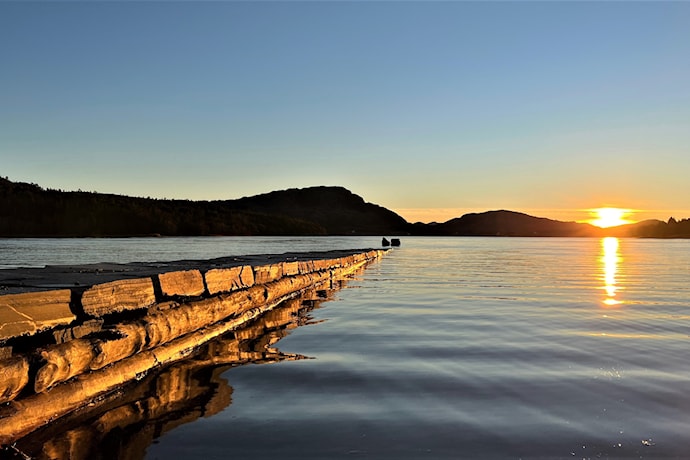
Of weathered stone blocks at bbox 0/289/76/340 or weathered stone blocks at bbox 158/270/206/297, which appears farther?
weathered stone blocks at bbox 158/270/206/297

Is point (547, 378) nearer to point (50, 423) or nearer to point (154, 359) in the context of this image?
point (154, 359)

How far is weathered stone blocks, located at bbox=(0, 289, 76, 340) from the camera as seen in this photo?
4867 mm

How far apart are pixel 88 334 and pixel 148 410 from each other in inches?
44.1

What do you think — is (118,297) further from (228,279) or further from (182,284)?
(228,279)

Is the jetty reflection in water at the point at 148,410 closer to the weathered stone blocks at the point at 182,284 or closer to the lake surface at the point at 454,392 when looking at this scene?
the lake surface at the point at 454,392

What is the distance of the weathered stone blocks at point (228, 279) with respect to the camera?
33.0 feet

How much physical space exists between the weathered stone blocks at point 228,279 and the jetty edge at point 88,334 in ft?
0.29

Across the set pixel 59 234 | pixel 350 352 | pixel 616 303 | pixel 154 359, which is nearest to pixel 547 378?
pixel 350 352

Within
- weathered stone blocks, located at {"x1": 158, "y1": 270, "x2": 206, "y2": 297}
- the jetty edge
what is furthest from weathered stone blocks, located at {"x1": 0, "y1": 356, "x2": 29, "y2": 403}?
weathered stone blocks, located at {"x1": 158, "y1": 270, "x2": 206, "y2": 297}

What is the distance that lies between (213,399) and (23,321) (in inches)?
69.0

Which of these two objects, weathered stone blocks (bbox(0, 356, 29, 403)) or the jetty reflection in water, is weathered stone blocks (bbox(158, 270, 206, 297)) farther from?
weathered stone blocks (bbox(0, 356, 29, 403))

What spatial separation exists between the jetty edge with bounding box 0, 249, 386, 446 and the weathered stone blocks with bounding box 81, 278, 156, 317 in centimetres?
1

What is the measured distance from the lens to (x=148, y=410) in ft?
16.8

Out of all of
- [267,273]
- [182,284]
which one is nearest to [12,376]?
[182,284]
